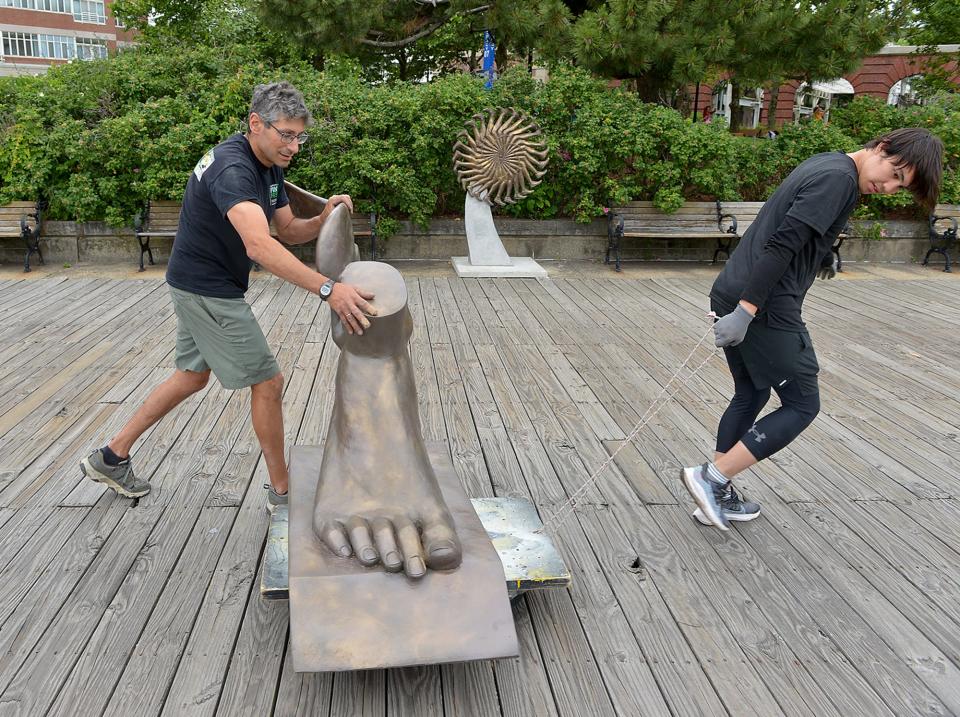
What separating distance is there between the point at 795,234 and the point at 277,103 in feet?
5.90

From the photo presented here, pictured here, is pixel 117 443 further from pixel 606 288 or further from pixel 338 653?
pixel 606 288

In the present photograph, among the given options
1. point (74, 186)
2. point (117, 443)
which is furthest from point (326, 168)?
point (117, 443)

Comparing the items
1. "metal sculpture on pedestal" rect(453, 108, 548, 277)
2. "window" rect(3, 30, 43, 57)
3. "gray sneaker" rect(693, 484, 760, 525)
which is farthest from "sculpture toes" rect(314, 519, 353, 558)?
"window" rect(3, 30, 43, 57)

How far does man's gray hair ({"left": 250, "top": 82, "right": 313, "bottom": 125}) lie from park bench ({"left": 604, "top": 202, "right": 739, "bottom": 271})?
654cm

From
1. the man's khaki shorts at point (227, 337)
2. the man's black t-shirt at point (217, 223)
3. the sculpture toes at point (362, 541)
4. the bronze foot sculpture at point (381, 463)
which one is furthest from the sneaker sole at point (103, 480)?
the sculpture toes at point (362, 541)

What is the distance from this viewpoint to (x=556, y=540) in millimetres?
3107

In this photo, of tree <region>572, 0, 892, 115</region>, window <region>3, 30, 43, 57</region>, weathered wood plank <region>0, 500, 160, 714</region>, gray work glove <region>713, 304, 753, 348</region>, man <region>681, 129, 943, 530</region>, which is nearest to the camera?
weathered wood plank <region>0, 500, 160, 714</region>

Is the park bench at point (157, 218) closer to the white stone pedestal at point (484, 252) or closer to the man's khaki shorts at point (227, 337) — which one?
the white stone pedestal at point (484, 252)

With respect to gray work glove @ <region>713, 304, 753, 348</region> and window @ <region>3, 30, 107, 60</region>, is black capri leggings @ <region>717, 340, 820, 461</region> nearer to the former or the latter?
gray work glove @ <region>713, 304, 753, 348</region>

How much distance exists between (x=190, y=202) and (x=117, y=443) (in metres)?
1.08

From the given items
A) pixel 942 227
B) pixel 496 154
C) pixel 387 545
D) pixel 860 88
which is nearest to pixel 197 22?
pixel 496 154

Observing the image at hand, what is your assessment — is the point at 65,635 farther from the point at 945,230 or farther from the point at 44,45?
the point at 44,45

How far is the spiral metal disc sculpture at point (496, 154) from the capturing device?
8289 millimetres

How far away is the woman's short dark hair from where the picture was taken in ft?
8.59
